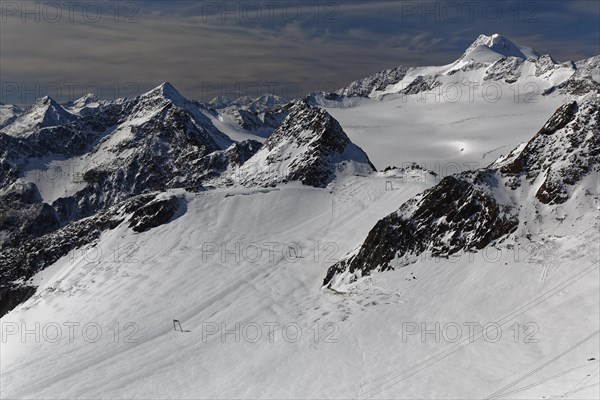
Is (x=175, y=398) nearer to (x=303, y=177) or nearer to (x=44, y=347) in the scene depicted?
(x=44, y=347)

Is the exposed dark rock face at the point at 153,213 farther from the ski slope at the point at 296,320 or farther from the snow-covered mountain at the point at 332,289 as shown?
the ski slope at the point at 296,320

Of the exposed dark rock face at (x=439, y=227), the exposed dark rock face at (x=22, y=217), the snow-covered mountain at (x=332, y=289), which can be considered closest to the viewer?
the snow-covered mountain at (x=332, y=289)

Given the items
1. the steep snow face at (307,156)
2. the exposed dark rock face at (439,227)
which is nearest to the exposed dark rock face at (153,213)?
the steep snow face at (307,156)

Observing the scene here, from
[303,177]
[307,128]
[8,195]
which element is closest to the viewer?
[303,177]

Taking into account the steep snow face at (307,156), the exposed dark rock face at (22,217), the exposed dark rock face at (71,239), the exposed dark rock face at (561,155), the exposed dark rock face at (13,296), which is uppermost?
the exposed dark rock face at (561,155)

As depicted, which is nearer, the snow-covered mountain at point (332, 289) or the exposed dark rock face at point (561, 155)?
the snow-covered mountain at point (332, 289)

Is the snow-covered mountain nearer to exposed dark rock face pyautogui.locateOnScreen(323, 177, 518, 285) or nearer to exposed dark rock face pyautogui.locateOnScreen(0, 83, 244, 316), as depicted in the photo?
exposed dark rock face pyautogui.locateOnScreen(323, 177, 518, 285)

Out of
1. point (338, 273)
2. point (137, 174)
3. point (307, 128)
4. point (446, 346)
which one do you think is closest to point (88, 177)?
point (137, 174)
